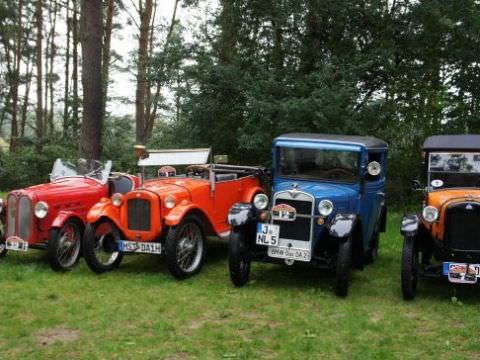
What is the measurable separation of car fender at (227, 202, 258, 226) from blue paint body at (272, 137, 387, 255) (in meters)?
0.51

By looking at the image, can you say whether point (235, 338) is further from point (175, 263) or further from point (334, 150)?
point (334, 150)

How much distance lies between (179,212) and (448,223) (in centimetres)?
321

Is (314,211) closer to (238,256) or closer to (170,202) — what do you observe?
(238,256)

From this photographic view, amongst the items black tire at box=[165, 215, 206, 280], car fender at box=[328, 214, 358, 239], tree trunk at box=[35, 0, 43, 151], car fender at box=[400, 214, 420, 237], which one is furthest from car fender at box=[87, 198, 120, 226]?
tree trunk at box=[35, 0, 43, 151]

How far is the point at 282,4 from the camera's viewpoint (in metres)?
12.5

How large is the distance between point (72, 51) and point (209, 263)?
1989 cm

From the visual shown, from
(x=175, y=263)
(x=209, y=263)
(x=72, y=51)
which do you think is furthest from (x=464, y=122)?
(x=72, y=51)

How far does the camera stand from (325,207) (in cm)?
647

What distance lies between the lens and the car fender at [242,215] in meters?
6.57

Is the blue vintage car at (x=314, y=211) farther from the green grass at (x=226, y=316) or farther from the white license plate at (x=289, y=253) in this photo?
the green grass at (x=226, y=316)

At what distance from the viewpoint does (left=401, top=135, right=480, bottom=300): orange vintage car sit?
6016 mm

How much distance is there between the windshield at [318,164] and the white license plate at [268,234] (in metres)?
1.15

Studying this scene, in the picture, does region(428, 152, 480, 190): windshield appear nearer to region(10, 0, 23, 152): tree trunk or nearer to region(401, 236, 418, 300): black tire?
region(401, 236, 418, 300): black tire

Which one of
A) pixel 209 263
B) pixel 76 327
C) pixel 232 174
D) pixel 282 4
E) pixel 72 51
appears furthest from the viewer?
pixel 72 51
